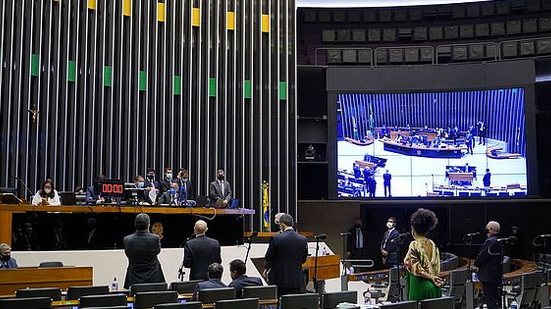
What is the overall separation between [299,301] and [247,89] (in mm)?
12556

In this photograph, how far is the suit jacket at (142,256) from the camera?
751 cm

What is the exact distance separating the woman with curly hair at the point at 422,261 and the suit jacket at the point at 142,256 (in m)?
3.07

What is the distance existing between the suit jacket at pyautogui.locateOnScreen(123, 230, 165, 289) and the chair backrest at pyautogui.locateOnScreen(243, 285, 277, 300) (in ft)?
4.40

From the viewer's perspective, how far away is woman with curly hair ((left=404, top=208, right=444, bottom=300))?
17.8ft

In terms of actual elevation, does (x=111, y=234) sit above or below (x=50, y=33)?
below

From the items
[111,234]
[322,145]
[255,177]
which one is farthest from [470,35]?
[111,234]

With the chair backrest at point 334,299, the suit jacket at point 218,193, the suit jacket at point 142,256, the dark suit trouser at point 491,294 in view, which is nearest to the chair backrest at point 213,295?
the chair backrest at point 334,299

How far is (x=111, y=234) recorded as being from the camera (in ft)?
34.8

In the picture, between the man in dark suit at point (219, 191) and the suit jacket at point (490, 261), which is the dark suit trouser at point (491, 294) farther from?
the man in dark suit at point (219, 191)

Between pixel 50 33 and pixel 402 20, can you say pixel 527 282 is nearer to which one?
pixel 50 33

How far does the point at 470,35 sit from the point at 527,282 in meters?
11.9

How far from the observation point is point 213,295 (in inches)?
251

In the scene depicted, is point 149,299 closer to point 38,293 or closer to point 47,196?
point 38,293

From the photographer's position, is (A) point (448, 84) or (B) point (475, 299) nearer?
(B) point (475, 299)
